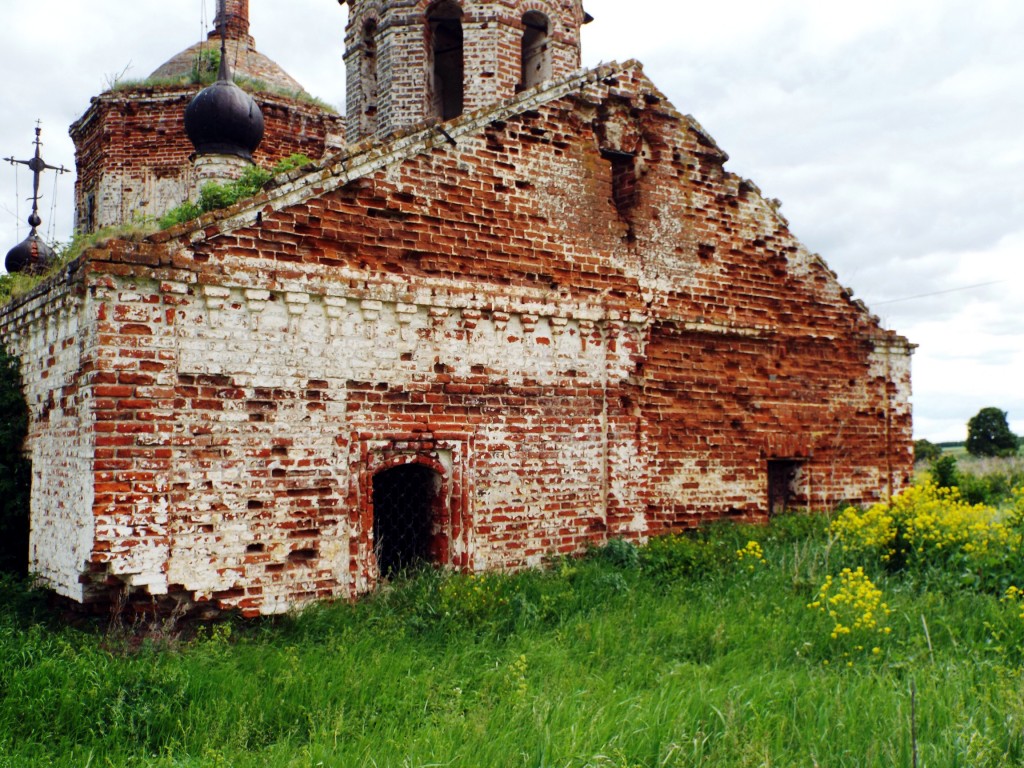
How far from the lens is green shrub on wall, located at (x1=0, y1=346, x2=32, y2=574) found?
7664 mm

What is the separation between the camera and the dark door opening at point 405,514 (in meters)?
7.79

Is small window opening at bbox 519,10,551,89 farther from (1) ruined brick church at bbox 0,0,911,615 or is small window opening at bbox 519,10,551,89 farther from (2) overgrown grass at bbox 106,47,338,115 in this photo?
(2) overgrown grass at bbox 106,47,338,115

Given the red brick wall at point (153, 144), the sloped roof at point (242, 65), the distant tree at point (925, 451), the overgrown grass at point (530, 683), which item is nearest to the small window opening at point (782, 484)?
the overgrown grass at point (530, 683)

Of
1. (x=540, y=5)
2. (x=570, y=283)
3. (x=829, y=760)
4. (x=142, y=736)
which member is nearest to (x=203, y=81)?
(x=540, y=5)

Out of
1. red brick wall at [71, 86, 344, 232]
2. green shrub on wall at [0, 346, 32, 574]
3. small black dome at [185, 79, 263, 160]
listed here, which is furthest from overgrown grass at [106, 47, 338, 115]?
green shrub on wall at [0, 346, 32, 574]

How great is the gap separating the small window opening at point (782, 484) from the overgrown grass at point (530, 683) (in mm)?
3092

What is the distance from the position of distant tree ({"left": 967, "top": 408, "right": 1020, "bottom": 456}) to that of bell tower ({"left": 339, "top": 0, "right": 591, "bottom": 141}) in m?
27.6

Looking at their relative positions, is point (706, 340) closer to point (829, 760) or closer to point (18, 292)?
point (829, 760)

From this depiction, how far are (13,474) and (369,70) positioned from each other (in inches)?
306

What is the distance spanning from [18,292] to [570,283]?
18.0ft

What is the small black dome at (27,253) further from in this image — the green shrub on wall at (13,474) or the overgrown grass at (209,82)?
the green shrub on wall at (13,474)

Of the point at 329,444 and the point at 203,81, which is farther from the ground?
the point at 203,81

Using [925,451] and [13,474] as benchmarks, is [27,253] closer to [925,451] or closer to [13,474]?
[13,474]

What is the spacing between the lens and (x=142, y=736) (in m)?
4.77
